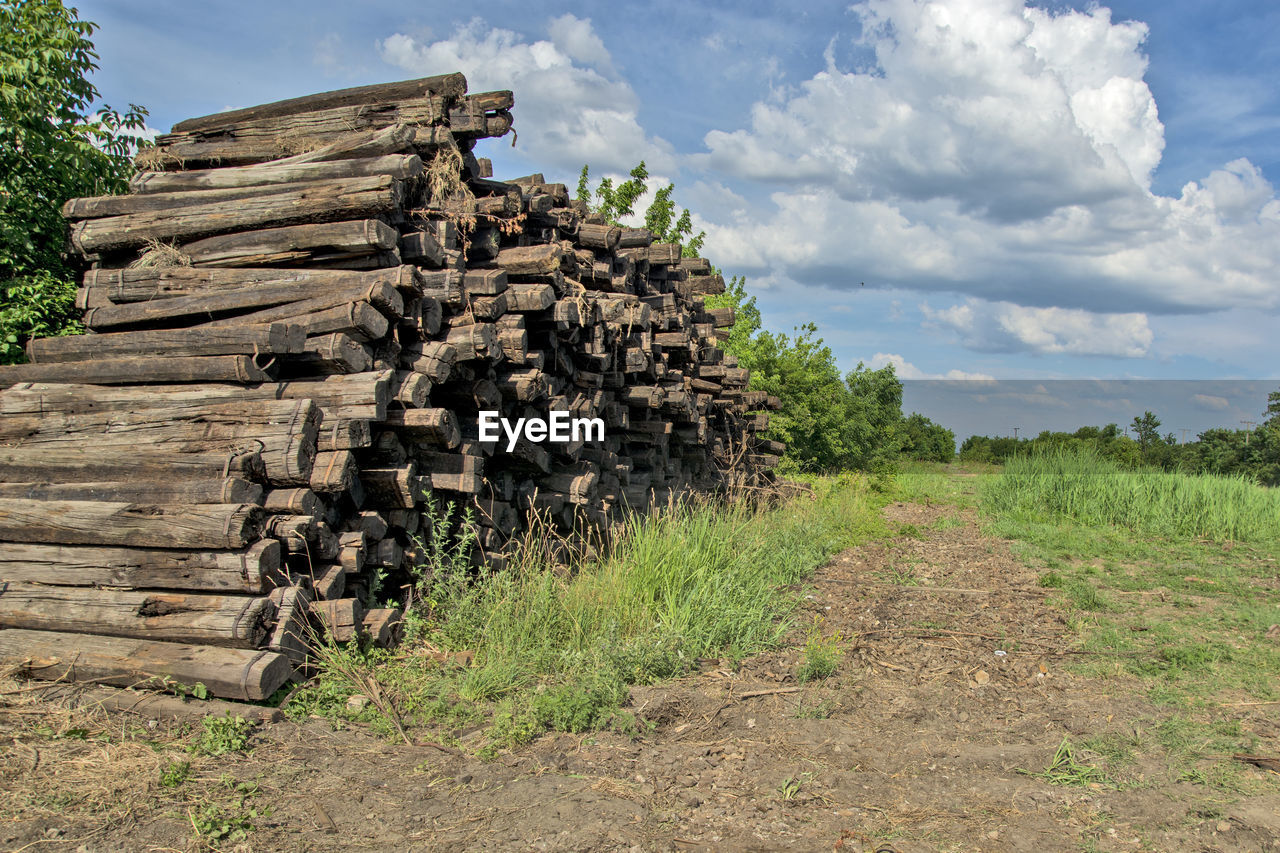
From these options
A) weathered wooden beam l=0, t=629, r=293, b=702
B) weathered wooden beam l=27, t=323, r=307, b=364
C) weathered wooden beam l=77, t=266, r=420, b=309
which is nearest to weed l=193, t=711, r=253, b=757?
weathered wooden beam l=0, t=629, r=293, b=702

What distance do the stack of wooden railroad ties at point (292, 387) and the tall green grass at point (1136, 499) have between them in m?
8.76

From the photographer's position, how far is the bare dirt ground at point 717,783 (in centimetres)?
355

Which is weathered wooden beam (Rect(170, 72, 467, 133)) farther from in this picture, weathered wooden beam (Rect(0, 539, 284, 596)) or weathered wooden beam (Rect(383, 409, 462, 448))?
weathered wooden beam (Rect(0, 539, 284, 596))

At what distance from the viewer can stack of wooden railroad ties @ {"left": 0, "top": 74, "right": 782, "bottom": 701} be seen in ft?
15.7

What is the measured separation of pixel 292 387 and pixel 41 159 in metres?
5.72

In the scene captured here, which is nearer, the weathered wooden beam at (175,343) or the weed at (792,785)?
the weed at (792,785)

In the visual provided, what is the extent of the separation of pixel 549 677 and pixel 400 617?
1.20 m

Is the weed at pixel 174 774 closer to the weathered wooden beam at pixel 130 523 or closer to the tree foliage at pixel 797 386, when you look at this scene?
the weathered wooden beam at pixel 130 523

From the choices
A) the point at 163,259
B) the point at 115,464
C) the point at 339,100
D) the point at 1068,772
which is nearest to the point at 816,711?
the point at 1068,772

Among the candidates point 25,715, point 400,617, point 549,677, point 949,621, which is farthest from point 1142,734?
point 25,715

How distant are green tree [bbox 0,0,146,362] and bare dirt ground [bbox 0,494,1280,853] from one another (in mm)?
5023

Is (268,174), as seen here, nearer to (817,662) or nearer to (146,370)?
(146,370)

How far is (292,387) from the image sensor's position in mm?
5602

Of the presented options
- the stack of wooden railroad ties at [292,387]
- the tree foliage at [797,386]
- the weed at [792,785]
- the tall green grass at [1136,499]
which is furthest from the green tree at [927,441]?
the weed at [792,785]
